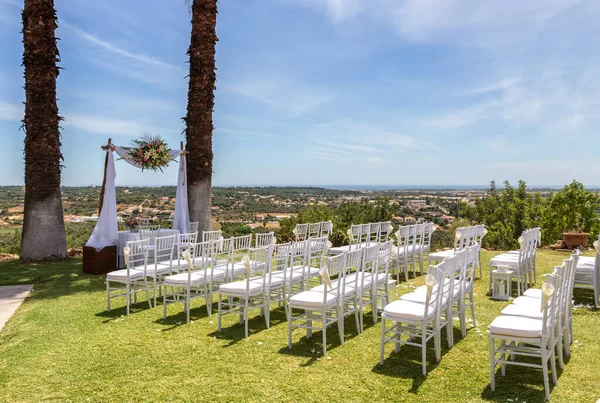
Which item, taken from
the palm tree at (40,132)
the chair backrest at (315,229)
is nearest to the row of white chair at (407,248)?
the chair backrest at (315,229)

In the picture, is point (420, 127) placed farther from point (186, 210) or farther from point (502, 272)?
point (502, 272)

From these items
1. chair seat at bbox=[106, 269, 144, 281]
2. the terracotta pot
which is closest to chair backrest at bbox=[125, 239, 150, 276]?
chair seat at bbox=[106, 269, 144, 281]

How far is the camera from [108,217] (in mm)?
10039

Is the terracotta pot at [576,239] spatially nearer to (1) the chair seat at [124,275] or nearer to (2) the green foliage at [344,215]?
(2) the green foliage at [344,215]

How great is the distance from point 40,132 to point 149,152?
2.88m

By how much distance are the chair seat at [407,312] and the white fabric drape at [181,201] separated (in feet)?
26.1

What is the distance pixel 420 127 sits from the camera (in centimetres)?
3130

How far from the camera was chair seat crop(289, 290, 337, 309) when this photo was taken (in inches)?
194

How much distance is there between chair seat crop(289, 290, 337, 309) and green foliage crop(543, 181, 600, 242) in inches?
400

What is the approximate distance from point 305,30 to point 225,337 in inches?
539

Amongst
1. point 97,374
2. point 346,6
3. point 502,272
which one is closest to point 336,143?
point 346,6

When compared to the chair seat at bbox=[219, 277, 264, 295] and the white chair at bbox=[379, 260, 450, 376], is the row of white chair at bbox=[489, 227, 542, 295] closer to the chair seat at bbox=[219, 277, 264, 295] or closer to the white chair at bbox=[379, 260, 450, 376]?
the white chair at bbox=[379, 260, 450, 376]

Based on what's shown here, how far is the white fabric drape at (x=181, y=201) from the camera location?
11.6 meters

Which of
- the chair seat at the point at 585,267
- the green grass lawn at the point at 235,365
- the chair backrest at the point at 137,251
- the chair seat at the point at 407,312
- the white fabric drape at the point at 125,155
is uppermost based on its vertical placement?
the white fabric drape at the point at 125,155
